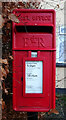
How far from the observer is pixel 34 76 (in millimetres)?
2104

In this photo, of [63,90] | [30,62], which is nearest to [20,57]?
[30,62]

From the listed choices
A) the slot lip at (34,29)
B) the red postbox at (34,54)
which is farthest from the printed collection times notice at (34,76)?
the slot lip at (34,29)

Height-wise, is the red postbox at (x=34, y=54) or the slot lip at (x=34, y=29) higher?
the slot lip at (x=34, y=29)

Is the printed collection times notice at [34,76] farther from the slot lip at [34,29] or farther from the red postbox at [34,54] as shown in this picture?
the slot lip at [34,29]

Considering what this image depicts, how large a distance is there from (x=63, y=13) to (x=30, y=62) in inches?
119

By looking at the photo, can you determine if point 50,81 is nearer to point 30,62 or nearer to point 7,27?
point 30,62

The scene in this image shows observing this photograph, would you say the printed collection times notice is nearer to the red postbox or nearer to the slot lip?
the red postbox

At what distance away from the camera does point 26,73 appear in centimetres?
210

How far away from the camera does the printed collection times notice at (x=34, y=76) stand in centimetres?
209

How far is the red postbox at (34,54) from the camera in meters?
2.09

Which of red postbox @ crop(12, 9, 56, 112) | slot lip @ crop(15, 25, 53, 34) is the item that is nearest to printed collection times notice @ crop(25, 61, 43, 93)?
red postbox @ crop(12, 9, 56, 112)

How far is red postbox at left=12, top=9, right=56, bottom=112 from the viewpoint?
2.09 meters

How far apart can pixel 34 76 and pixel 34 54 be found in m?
0.28

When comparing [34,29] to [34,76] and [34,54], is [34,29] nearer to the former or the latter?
[34,54]
